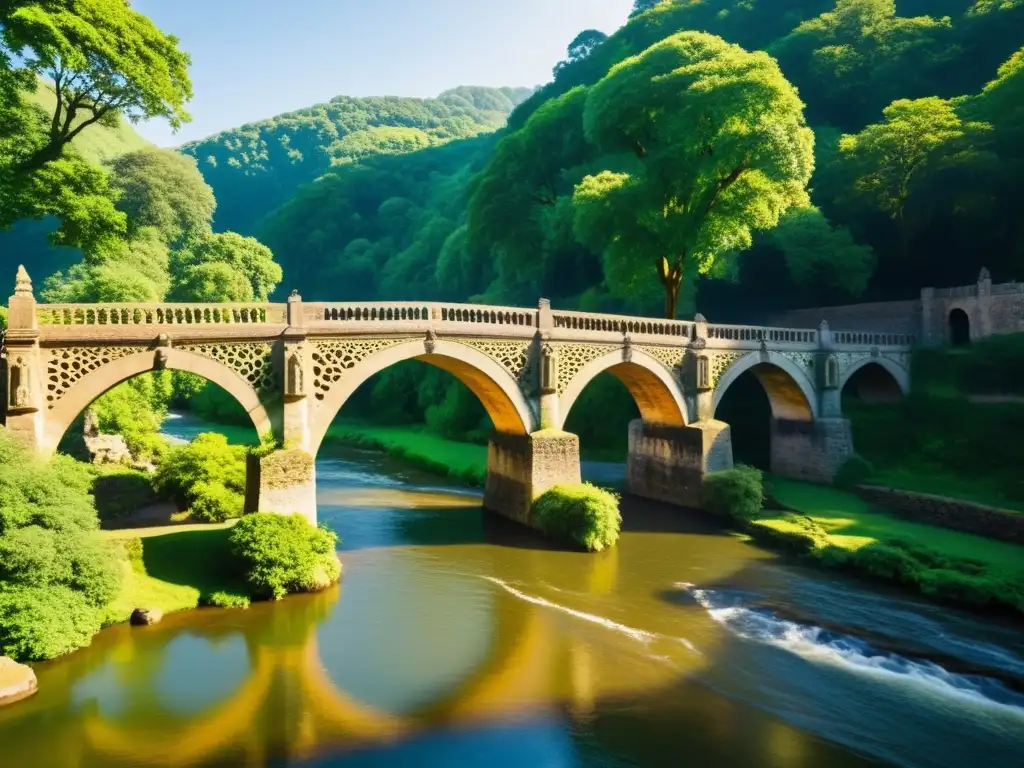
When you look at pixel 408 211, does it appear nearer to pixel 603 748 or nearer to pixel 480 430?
pixel 480 430

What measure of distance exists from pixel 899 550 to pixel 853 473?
1157cm

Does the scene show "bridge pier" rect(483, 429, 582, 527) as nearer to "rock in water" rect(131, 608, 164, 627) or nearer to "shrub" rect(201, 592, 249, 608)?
"shrub" rect(201, 592, 249, 608)

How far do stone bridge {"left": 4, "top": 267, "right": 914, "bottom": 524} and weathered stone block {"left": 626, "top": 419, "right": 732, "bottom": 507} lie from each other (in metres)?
0.07

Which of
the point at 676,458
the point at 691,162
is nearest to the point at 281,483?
the point at 676,458

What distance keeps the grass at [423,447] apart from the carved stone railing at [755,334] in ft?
45.4

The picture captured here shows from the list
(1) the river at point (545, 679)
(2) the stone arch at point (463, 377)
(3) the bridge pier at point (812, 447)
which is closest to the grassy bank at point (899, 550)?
(1) the river at point (545, 679)

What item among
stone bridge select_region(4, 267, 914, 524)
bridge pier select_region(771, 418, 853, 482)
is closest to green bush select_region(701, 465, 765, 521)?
stone bridge select_region(4, 267, 914, 524)

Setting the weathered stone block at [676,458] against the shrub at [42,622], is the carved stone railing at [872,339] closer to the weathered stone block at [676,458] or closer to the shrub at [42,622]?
the weathered stone block at [676,458]

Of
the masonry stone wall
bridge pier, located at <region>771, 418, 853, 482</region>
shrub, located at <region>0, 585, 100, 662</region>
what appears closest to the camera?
shrub, located at <region>0, 585, 100, 662</region>

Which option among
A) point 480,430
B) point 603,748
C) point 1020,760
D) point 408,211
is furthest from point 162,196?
point 1020,760

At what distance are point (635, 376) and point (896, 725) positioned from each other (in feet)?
61.4

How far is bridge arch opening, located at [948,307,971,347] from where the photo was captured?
40.2 metres

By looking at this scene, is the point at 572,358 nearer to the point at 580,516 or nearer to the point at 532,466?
the point at 532,466

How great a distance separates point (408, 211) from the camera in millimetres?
93438
